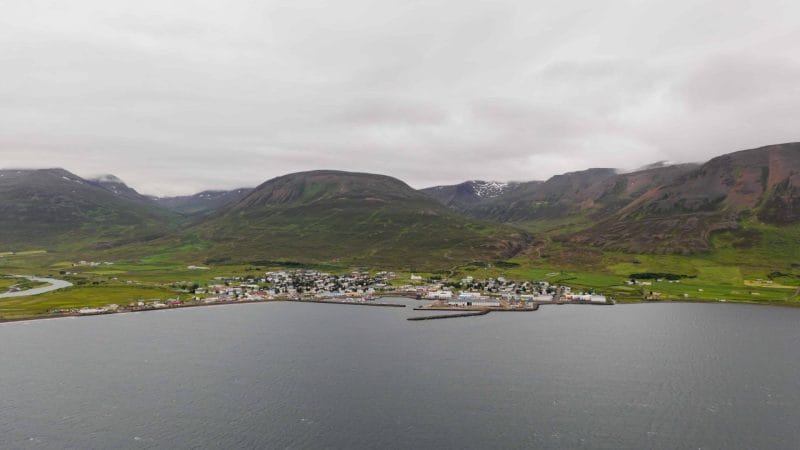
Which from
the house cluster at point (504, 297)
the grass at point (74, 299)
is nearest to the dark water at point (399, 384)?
the grass at point (74, 299)

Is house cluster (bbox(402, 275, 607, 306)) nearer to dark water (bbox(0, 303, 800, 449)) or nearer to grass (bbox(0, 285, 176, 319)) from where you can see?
dark water (bbox(0, 303, 800, 449))

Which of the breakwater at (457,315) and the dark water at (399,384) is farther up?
the breakwater at (457,315)

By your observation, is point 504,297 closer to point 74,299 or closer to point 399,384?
point 399,384

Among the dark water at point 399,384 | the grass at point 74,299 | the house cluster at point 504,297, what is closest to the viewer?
the dark water at point 399,384

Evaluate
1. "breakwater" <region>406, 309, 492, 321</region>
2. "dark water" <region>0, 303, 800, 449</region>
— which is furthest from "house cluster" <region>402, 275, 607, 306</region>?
"dark water" <region>0, 303, 800, 449</region>

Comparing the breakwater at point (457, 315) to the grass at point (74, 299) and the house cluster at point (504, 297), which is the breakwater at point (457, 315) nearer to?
the house cluster at point (504, 297)

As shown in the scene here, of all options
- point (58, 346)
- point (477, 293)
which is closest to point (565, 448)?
point (58, 346)

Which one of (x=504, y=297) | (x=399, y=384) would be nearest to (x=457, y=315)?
(x=504, y=297)

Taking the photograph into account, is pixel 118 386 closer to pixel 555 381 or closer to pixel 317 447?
pixel 317 447

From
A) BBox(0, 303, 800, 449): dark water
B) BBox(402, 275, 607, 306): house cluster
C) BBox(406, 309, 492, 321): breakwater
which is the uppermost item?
BBox(402, 275, 607, 306): house cluster
